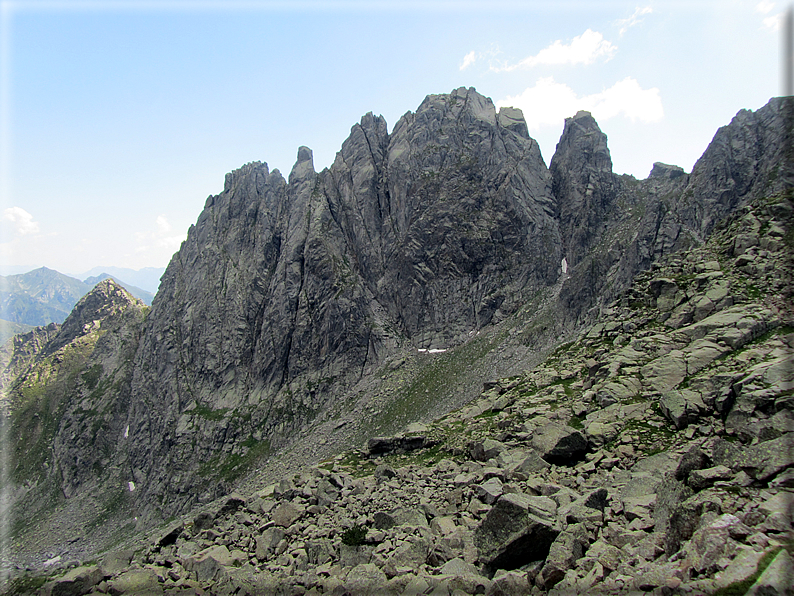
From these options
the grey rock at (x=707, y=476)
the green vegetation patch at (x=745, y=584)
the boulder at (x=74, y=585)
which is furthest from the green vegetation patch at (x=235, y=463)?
the green vegetation patch at (x=745, y=584)

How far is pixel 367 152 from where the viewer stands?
111312 mm

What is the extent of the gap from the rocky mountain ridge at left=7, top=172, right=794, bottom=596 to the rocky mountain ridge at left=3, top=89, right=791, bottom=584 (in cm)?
4390

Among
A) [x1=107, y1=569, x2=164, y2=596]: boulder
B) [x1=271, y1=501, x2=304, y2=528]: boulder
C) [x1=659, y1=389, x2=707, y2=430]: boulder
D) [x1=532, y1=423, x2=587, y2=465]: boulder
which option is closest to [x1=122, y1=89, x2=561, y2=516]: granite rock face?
[x1=271, y1=501, x2=304, y2=528]: boulder

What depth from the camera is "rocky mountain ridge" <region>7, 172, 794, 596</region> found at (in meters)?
9.57

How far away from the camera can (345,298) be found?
9725 centimetres

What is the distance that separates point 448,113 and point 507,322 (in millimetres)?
58085

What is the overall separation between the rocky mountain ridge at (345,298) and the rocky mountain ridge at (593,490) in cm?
4390

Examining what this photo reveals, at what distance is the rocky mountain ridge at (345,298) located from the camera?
265 feet

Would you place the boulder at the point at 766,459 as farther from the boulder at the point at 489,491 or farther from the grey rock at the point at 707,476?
the boulder at the point at 489,491

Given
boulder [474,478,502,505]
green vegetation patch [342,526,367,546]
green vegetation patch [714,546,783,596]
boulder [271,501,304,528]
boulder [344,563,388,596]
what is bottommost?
boulder [271,501,304,528]

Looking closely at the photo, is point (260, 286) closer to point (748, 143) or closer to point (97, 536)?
point (97, 536)

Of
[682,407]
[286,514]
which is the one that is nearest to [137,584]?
[286,514]

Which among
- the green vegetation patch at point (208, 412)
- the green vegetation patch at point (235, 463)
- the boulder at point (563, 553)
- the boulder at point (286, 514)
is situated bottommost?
the green vegetation patch at point (235, 463)

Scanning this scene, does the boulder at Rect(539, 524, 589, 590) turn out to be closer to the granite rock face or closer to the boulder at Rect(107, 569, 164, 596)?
the boulder at Rect(107, 569, 164, 596)
